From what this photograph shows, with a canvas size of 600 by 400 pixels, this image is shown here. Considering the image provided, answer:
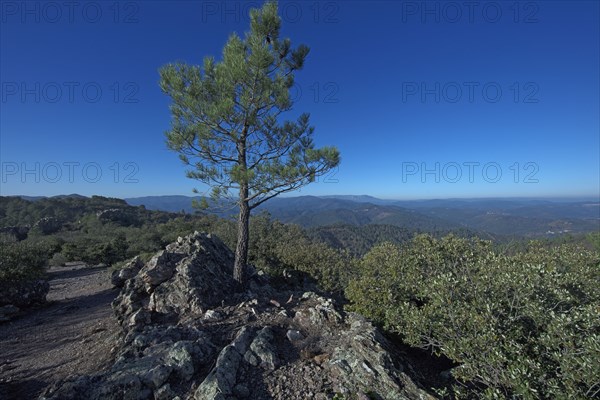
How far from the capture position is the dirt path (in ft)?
18.8

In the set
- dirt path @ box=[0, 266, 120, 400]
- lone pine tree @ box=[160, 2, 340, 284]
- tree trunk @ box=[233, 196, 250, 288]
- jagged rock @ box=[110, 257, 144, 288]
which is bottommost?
dirt path @ box=[0, 266, 120, 400]

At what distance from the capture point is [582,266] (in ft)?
25.7

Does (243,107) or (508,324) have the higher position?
(243,107)

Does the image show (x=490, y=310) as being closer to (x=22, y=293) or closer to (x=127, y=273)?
(x=127, y=273)

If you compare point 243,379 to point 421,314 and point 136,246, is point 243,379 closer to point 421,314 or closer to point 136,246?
point 421,314

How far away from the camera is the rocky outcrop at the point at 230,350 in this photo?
4.38m

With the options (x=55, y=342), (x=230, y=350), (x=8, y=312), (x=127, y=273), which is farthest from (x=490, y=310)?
(x=8, y=312)

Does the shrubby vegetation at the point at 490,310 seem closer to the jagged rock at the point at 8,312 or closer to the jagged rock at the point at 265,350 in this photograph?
the jagged rock at the point at 8,312

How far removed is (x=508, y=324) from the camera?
5.13 metres

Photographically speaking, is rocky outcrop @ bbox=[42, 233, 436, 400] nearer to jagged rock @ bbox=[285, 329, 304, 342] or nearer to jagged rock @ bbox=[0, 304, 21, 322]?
jagged rock @ bbox=[285, 329, 304, 342]

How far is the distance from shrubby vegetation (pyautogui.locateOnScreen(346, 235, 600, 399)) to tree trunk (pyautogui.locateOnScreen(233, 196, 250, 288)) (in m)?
3.90

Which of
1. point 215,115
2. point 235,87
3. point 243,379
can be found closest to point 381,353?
point 243,379

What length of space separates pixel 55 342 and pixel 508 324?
11425mm

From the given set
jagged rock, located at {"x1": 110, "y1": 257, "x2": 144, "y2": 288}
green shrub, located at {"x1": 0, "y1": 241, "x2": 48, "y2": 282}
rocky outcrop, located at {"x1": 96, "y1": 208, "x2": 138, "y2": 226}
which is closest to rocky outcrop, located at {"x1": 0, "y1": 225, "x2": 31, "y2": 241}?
rocky outcrop, located at {"x1": 96, "y1": 208, "x2": 138, "y2": 226}
